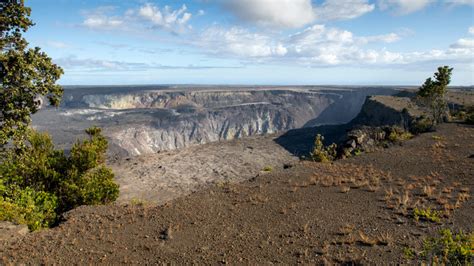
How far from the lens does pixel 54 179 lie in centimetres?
1941

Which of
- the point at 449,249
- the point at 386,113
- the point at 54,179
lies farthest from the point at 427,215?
the point at 386,113

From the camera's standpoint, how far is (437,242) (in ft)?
34.8

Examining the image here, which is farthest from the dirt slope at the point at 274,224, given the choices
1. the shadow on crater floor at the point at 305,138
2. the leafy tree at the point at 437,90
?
the shadow on crater floor at the point at 305,138

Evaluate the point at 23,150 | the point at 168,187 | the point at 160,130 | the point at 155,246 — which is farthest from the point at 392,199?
the point at 160,130

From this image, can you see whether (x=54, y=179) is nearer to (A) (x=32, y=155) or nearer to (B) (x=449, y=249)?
(A) (x=32, y=155)

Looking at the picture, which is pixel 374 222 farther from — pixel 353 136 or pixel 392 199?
pixel 353 136

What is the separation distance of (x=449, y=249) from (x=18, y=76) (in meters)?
15.1

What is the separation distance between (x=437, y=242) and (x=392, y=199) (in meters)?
4.70

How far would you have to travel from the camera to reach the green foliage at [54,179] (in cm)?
1634

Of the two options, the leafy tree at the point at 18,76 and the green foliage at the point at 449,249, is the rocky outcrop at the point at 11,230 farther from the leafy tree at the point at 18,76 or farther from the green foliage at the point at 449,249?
the green foliage at the point at 449,249

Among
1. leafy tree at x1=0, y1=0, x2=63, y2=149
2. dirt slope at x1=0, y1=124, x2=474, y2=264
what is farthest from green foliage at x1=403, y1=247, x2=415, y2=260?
leafy tree at x1=0, y1=0, x2=63, y2=149

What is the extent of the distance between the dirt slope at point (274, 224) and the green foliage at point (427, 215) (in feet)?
0.82

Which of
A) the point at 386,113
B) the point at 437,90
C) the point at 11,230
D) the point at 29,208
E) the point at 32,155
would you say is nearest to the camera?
the point at 11,230

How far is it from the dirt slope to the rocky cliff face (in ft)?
216
